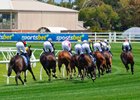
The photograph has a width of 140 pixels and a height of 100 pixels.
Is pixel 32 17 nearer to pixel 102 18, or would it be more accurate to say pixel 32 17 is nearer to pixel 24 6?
pixel 24 6

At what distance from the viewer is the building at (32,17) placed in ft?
293

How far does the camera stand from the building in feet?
293

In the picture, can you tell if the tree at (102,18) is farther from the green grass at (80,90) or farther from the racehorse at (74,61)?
the green grass at (80,90)

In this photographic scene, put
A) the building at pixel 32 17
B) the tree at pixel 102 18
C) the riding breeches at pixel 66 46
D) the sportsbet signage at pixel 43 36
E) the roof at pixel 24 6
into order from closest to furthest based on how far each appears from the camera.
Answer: the riding breeches at pixel 66 46
the sportsbet signage at pixel 43 36
the building at pixel 32 17
the roof at pixel 24 6
the tree at pixel 102 18

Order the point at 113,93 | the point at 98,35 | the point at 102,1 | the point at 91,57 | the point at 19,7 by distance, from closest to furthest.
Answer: the point at 113,93
the point at 91,57
the point at 98,35
the point at 19,7
the point at 102,1

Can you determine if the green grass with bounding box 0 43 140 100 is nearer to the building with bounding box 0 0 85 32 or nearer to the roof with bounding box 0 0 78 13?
the building with bounding box 0 0 85 32

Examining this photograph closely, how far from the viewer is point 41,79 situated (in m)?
29.0

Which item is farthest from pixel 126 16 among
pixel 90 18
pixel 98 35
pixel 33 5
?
pixel 98 35

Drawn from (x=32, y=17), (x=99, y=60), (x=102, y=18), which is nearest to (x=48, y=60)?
(x=99, y=60)

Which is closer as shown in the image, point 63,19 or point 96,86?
point 96,86

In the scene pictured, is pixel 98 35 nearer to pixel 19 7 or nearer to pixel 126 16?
pixel 19 7

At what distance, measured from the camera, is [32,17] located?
302 feet

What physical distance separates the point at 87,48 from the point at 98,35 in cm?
4166

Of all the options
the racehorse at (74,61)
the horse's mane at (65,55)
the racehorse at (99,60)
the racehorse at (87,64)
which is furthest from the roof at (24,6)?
the racehorse at (87,64)
